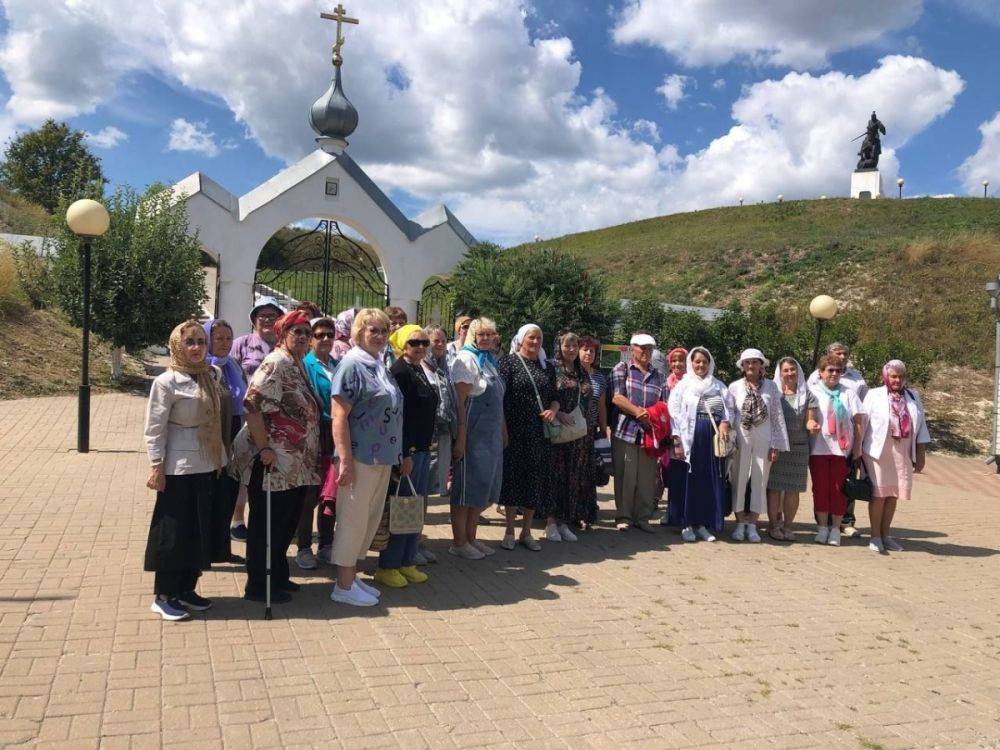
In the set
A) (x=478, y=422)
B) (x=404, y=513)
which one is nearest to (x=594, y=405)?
(x=478, y=422)

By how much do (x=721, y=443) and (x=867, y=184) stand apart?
176 ft

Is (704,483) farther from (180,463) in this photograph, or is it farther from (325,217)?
(325,217)

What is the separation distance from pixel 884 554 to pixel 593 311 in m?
6.56

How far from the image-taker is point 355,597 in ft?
14.6

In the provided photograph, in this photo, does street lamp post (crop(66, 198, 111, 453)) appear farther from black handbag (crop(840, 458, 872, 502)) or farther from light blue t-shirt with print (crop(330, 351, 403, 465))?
black handbag (crop(840, 458, 872, 502))

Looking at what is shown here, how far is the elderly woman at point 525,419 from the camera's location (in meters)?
5.72

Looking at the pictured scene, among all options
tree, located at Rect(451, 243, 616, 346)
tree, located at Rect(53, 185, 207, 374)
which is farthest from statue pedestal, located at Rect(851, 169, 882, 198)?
tree, located at Rect(53, 185, 207, 374)

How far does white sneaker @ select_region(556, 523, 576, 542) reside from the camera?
630 cm

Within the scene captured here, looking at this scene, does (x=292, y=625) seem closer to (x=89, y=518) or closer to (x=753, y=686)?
(x=753, y=686)

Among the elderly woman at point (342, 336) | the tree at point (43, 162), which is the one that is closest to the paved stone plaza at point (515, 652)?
the elderly woman at point (342, 336)

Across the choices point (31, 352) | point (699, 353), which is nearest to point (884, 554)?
point (699, 353)

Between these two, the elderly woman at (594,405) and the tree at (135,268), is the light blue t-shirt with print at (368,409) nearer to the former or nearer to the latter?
the elderly woman at (594,405)

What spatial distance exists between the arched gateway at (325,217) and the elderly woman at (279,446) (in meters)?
8.78

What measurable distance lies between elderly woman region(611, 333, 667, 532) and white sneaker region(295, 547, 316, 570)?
112 inches
